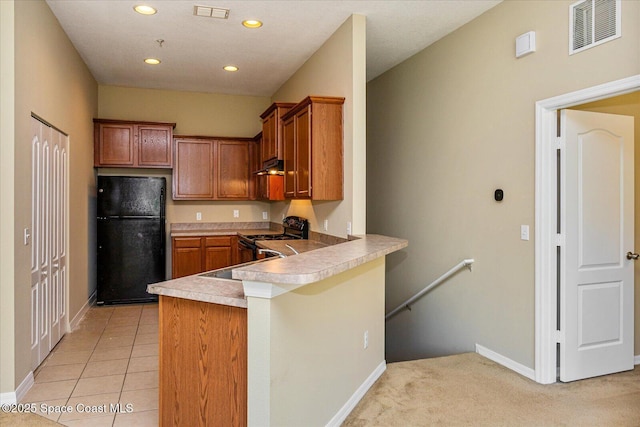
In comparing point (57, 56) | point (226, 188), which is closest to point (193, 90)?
point (226, 188)

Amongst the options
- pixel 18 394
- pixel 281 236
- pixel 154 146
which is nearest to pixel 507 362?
pixel 281 236

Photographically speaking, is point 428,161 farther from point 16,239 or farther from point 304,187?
point 16,239

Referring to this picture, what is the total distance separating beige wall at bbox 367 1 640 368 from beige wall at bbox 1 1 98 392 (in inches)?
137

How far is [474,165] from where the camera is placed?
13.0ft

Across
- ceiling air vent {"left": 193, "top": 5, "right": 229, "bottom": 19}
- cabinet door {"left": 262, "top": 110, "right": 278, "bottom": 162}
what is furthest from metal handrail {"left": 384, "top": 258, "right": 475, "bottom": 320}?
ceiling air vent {"left": 193, "top": 5, "right": 229, "bottom": 19}

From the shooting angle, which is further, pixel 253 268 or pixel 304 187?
pixel 304 187

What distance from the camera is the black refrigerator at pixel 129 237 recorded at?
19.2 ft

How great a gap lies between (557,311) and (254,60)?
406 cm

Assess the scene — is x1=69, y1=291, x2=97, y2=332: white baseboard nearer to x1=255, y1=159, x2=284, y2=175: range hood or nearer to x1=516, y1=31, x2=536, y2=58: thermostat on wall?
x1=255, y1=159, x2=284, y2=175: range hood

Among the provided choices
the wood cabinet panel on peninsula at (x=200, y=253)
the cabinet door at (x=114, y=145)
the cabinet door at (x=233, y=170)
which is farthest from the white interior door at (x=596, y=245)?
the cabinet door at (x=114, y=145)

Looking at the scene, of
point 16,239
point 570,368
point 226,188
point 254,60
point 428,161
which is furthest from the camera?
point 226,188

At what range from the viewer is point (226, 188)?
675 centimetres

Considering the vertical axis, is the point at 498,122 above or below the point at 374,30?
below

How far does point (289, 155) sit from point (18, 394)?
10.1 ft
